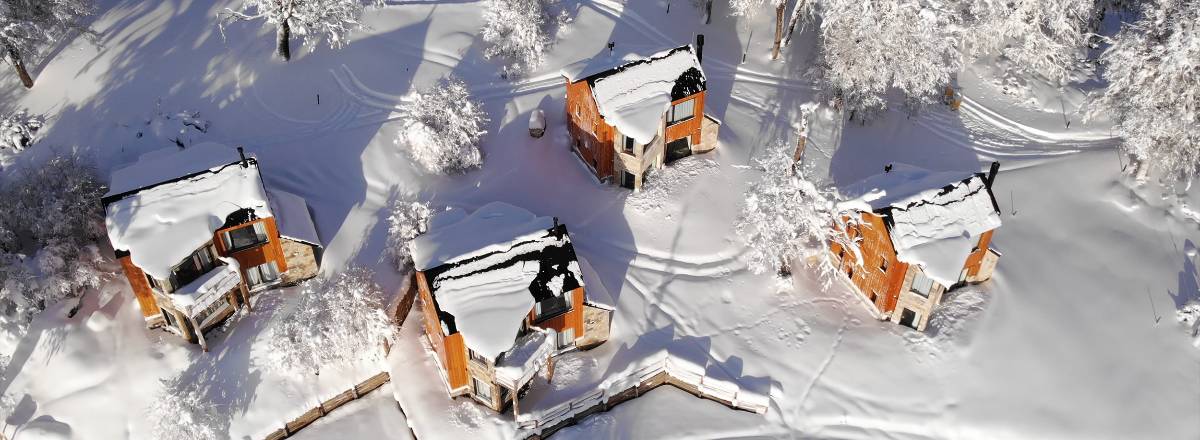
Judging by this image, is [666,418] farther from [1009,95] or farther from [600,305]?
[1009,95]

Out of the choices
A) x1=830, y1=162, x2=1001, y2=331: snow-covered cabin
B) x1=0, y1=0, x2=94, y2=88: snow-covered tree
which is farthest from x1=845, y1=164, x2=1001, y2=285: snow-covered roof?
Answer: x1=0, y1=0, x2=94, y2=88: snow-covered tree

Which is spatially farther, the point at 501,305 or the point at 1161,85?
the point at 1161,85

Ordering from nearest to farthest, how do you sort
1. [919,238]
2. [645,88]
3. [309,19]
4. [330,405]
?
[919,238] < [330,405] < [645,88] < [309,19]

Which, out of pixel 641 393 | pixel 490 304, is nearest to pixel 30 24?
pixel 490 304

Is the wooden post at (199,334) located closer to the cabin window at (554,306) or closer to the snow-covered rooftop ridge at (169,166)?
the snow-covered rooftop ridge at (169,166)

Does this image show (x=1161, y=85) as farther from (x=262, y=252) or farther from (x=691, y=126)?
(x=262, y=252)

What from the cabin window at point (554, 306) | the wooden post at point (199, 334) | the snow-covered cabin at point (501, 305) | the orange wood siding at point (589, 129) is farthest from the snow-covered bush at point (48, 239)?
the orange wood siding at point (589, 129)
